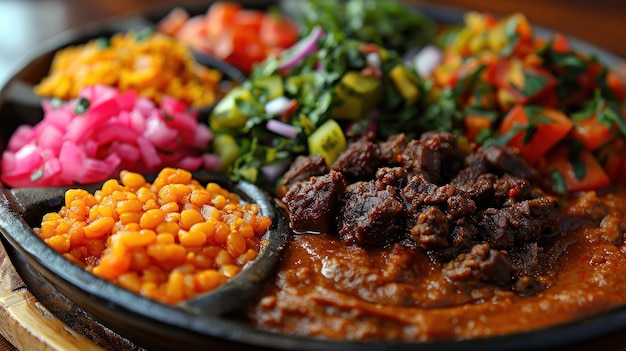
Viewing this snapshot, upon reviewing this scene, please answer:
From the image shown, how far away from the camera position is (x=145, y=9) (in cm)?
732

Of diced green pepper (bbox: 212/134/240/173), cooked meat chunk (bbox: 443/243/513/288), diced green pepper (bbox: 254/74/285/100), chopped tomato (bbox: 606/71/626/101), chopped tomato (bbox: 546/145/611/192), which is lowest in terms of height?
chopped tomato (bbox: 546/145/611/192)

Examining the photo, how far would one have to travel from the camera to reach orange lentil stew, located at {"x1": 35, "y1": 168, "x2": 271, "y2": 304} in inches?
111

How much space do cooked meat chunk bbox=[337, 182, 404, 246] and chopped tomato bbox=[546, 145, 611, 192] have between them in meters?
1.51

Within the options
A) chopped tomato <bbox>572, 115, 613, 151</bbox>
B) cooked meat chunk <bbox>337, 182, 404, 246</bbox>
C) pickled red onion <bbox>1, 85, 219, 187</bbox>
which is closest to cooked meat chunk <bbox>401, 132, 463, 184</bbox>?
cooked meat chunk <bbox>337, 182, 404, 246</bbox>

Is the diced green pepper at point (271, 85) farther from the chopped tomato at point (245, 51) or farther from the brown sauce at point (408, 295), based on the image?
the brown sauce at point (408, 295)

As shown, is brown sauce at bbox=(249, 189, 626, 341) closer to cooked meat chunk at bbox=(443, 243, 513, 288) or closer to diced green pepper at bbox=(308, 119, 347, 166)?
cooked meat chunk at bbox=(443, 243, 513, 288)

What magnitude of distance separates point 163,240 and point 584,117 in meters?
3.09

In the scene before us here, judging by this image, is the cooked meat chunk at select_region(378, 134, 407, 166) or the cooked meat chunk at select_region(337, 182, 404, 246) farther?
the cooked meat chunk at select_region(378, 134, 407, 166)

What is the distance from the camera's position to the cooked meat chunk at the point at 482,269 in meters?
2.98

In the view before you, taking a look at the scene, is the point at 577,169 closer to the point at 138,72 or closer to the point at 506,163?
the point at 506,163

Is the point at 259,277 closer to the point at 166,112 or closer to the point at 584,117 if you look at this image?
the point at 166,112

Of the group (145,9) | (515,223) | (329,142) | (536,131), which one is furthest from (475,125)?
(145,9)

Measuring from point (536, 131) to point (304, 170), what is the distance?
5.53 ft

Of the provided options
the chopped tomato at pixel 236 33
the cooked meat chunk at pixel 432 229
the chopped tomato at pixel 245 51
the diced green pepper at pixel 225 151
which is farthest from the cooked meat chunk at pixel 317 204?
the chopped tomato at pixel 245 51
